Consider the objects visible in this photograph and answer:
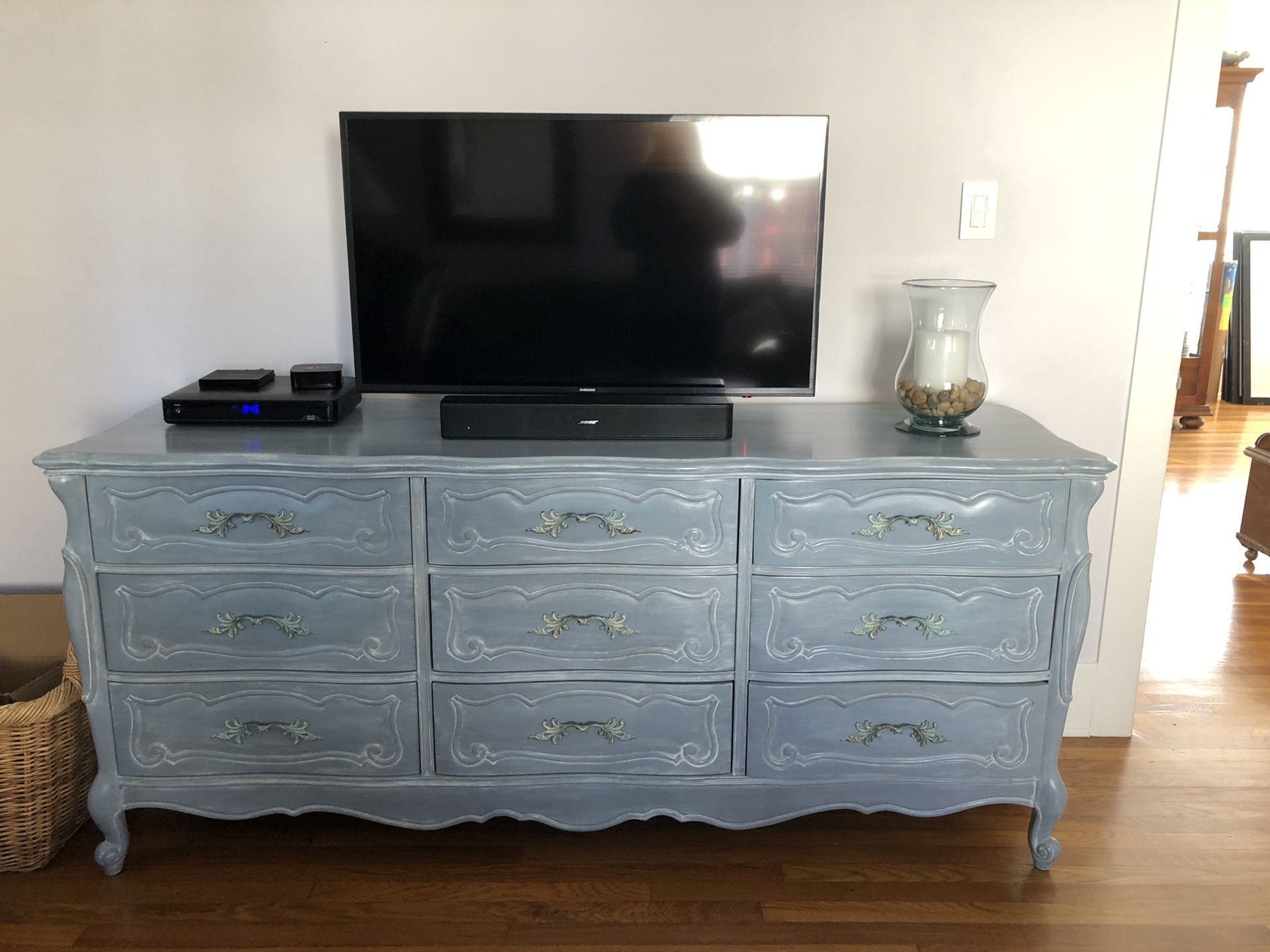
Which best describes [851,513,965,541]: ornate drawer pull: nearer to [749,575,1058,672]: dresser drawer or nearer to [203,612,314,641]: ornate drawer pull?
[749,575,1058,672]: dresser drawer

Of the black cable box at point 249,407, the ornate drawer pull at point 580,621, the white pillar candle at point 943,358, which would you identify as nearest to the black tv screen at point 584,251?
the black cable box at point 249,407

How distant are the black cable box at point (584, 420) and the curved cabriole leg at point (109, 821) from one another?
35.5 inches

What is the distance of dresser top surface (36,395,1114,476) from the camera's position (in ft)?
5.89

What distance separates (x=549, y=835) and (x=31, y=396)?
4.81 ft

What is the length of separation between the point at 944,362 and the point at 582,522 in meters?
0.74

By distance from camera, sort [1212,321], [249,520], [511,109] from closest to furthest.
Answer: [249,520], [511,109], [1212,321]

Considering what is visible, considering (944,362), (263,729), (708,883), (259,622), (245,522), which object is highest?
(944,362)

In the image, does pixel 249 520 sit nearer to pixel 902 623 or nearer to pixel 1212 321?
pixel 902 623

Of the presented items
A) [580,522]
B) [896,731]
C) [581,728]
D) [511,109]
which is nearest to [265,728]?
[581,728]

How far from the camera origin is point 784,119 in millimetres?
1903

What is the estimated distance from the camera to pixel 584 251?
1968mm

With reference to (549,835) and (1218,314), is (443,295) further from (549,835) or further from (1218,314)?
(1218,314)

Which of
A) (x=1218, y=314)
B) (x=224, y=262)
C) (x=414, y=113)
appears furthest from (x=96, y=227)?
(x=1218, y=314)

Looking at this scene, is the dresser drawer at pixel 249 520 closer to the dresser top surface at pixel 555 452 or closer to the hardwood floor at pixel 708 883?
the dresser top surface at pixel 555 452
